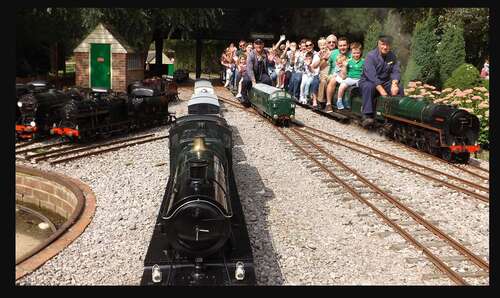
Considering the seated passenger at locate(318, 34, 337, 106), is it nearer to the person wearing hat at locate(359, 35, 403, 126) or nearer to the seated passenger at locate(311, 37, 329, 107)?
the seated passenger at locate(311, 37, 329, 107)

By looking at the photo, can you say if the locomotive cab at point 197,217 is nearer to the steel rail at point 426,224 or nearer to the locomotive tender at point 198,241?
the locomotive tender at point 198,241

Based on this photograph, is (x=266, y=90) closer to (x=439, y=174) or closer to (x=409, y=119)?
(x=409, y=119)

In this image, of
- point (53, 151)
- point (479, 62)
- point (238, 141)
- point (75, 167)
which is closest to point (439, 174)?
point (238, 141)

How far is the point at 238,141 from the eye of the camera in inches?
555

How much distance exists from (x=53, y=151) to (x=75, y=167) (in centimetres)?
150

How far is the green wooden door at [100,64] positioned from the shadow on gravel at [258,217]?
424 inches

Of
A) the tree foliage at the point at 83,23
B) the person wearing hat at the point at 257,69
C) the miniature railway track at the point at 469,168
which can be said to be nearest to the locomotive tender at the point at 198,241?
the miniature railway track at the point at 469,168

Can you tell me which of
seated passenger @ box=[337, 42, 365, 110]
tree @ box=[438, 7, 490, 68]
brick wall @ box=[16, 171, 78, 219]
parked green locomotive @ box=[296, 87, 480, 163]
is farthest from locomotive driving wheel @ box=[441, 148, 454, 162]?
tree @ box=[438, 7, 490, 68]

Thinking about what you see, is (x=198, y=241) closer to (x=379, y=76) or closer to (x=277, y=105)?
(x=379, y=76)

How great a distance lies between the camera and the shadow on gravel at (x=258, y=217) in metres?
6.49

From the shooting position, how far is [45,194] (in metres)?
11.3

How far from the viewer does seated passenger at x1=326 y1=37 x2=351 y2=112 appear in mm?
15756

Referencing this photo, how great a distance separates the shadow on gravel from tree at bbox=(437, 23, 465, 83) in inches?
586

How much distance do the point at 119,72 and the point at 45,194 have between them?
10952 mm
